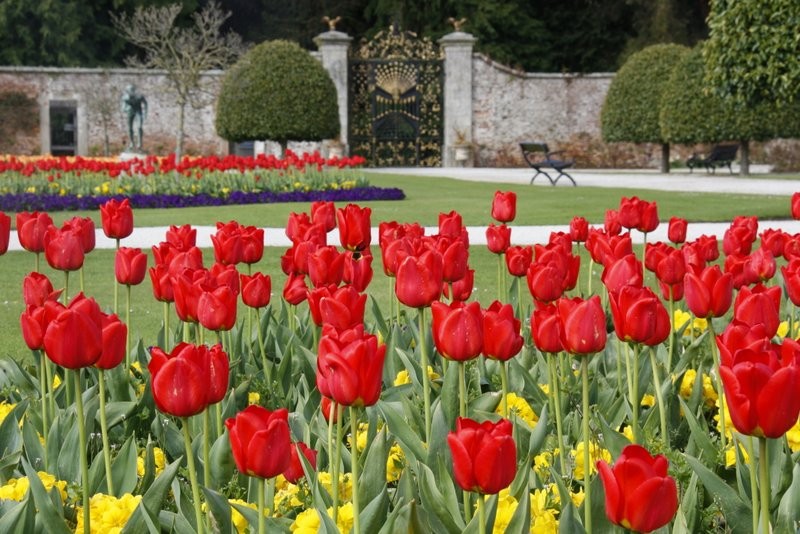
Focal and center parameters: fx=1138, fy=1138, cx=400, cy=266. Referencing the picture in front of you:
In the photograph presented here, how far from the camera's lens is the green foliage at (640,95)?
2659cm

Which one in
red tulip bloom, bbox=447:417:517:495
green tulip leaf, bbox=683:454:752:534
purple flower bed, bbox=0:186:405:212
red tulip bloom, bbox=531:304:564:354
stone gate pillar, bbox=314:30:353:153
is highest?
stone gate pillar, bbox=314:30:353:153

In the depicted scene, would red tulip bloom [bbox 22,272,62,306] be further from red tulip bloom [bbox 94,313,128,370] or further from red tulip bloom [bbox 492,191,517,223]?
red tulip bloom [bbox 492,191,517,223]

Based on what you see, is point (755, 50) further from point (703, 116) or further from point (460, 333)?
point (460, 333)

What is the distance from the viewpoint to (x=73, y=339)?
1938 mm

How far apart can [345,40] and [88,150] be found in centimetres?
762

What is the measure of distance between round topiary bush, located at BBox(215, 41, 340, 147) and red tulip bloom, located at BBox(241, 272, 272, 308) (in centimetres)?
2325

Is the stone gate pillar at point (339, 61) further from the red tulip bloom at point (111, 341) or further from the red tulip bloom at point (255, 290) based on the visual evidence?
the red tulip bloom at point (111, 341)

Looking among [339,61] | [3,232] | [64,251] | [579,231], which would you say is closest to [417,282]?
[64,251]

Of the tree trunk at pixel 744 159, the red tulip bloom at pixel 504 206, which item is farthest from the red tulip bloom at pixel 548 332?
the tree trunk at pixel 744 159

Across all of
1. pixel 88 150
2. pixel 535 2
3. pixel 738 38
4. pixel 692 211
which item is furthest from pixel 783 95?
pixel 535 2

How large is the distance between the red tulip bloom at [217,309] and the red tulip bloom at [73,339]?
50 centimetres

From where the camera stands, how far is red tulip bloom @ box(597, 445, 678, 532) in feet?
4.81

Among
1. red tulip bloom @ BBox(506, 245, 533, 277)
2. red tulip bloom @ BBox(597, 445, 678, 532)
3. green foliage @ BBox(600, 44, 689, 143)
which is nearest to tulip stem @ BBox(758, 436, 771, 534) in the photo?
red tulip bloom @ BBox(597, 445, 678, 532)

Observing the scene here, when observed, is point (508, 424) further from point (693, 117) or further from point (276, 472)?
point (693, 117)
